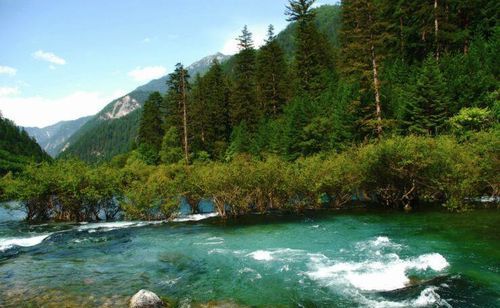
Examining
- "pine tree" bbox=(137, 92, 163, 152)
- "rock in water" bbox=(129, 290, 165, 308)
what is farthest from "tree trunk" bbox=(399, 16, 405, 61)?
"rock in water" bbox=(129, 290, 165, 308)

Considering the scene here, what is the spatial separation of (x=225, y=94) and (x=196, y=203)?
46967mm

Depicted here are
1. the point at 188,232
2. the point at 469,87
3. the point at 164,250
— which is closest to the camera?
the point at 164,250

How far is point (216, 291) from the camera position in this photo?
13523 mm

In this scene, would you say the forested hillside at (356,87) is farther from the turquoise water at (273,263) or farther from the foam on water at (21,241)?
the foam on water at (21,241)

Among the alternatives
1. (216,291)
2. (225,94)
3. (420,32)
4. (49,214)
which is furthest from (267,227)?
(225,94)

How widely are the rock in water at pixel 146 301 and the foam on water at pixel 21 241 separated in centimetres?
1399

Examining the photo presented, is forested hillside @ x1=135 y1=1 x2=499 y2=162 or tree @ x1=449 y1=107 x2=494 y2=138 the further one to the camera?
forested hillside @ x1=135 y1=1 x2=499 y2=162

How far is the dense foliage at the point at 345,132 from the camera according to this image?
2770 centimetres

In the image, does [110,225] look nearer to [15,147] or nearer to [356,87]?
[356,87]

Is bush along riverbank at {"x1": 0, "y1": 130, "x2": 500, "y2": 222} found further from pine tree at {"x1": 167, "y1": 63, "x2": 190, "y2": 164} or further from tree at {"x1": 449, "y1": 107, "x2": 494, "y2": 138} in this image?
pine tree at {"x1": 167, "y1": 63, "x2": 190, "y2": 164}

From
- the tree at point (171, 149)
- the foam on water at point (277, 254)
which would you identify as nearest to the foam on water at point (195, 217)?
the foam on water at point (277, 254)

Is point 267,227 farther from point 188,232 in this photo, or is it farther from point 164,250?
point 164,250

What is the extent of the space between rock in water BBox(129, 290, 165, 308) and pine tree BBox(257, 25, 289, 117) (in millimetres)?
57610

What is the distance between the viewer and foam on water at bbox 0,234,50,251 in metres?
22.3
